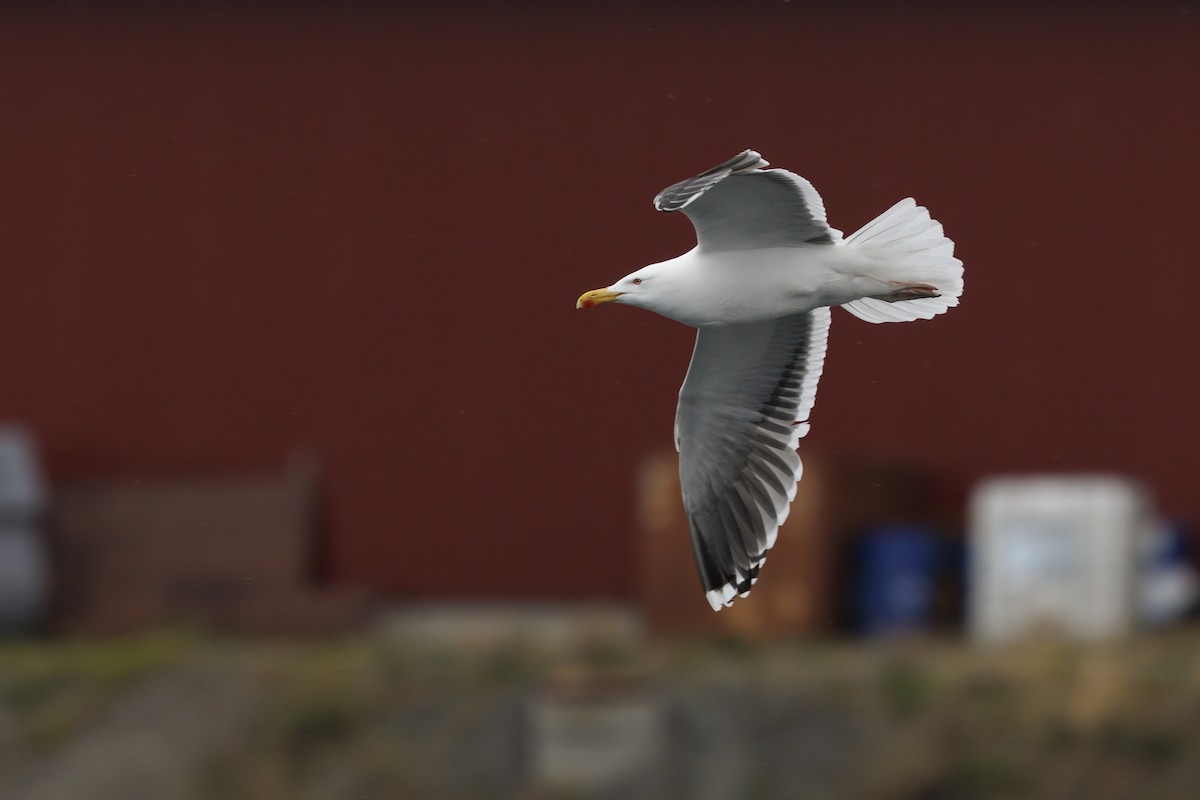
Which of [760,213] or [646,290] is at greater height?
[760,213]

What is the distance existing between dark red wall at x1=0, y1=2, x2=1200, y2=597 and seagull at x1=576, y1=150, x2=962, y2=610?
7.13 meters

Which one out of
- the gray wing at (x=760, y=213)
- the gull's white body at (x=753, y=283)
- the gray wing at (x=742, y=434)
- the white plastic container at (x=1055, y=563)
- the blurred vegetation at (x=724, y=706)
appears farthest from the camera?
the white plastic container at (x=1055, y=563)

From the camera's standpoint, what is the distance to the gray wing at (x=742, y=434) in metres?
6.02

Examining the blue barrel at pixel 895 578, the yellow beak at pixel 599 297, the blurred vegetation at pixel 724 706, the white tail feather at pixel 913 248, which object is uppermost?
the white tail feather at pixel 913 248

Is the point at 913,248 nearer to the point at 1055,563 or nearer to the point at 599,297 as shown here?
the point at 599,297

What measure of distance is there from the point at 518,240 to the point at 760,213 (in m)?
9.08

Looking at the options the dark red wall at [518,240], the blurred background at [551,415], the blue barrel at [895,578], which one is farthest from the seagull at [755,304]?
the blue barrel at [895,578]

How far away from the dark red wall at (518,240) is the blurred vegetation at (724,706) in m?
Answer: 1.24

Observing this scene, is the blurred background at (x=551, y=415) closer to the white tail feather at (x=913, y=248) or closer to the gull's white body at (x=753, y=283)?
the white tail feather at (x=913, y=248)

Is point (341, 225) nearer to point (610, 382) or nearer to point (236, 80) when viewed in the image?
point (236, 80)

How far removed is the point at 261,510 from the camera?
14.6 meters

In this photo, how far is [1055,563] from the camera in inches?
519

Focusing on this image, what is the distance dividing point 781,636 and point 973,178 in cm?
297

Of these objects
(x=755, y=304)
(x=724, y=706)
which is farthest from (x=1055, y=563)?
(x=755, y=304)
